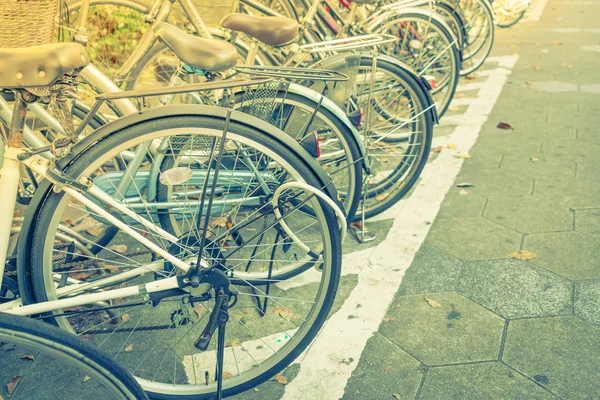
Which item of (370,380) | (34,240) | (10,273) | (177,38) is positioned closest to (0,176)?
(34,240)

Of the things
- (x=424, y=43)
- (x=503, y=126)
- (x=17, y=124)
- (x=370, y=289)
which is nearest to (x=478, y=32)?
(x=503, y=126)

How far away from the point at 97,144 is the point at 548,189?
3.08 metres

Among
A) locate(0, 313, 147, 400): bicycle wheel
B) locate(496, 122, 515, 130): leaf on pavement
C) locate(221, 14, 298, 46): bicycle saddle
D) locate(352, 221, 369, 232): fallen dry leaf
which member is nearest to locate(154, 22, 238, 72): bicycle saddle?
A: locate(221, 14, 298, 46): bicycle saddle

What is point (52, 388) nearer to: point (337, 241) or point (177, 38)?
point (337, 241)

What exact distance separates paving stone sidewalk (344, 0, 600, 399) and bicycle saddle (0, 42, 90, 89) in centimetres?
165

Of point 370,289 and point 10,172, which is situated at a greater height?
point 10,172

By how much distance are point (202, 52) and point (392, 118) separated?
67.0 inches

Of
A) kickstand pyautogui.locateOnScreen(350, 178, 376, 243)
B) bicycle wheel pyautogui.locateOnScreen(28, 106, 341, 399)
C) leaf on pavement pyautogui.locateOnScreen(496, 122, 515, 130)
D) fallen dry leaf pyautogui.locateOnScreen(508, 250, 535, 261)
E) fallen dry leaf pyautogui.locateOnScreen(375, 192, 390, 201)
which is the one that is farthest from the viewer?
leaf on pavement pyautogui.locateOnScreen(496, 122, 515, 130)

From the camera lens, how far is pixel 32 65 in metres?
1.80

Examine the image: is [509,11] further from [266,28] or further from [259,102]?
[259,102]

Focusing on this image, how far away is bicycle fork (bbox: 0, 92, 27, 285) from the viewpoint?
1933 mm

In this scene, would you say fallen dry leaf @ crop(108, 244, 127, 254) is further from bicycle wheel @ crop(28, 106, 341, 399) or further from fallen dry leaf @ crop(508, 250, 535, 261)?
fallen dry leaf @ crop(508, 250, 535, 261)

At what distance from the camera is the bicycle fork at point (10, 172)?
1933mm

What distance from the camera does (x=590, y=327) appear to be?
110 inches
